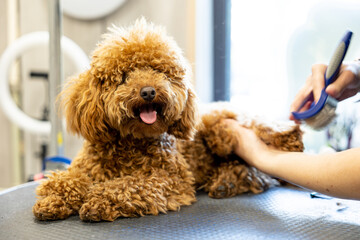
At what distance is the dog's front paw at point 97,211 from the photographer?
841 mm

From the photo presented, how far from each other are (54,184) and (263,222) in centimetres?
57

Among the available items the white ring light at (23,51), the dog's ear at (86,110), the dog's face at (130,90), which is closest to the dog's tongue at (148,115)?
the dog's face at (130,90)

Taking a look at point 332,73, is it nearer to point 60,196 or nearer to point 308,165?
point 308,165

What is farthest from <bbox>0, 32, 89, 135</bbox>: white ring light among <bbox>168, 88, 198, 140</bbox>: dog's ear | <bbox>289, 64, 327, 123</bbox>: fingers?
<bbox>289, 64, 327, 123</bbox>: fingers

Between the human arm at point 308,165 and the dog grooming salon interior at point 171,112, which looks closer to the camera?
the human arm at point 308,165

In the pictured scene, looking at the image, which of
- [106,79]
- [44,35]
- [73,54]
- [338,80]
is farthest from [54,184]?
[44,35]

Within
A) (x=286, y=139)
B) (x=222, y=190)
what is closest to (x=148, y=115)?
(x=222, y=190)

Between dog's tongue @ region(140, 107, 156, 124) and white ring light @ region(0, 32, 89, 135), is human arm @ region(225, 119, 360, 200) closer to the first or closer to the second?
dog's tongue @ region(140, 107, 156, 124)

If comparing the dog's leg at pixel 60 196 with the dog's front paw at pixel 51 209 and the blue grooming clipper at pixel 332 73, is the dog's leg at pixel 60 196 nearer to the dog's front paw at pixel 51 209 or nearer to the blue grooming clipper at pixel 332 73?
the dog's front paw at pixel 51 209

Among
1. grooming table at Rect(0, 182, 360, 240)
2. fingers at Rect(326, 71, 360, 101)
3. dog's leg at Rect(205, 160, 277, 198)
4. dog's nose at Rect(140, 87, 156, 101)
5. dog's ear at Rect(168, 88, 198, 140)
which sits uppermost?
fingers at Rect(326, 71, 360, 101)

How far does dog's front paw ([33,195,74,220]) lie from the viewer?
0.86 meters

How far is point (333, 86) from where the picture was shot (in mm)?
999

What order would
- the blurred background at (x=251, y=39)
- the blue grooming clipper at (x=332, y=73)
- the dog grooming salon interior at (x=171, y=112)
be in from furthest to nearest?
1. the blurred background at (x=251, y=39)
2. the blue grooming clipper at (x=332, y=73)
3. the dog grooming salon interior at (x=171, y=112)

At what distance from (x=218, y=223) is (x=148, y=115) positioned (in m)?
0.34
